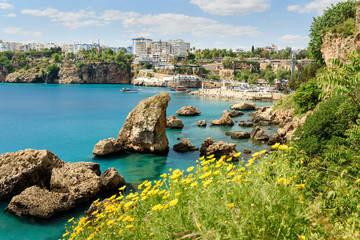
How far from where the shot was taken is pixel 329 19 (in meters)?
35.8

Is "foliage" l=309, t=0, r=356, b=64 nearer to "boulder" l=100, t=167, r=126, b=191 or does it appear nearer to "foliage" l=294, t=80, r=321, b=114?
"foliage" l=294, t=80, r=321, b=114

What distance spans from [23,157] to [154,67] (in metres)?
129

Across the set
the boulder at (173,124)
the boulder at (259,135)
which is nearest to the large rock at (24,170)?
the boulder at (173,124)

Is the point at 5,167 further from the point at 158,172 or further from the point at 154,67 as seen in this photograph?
the point at 154,67

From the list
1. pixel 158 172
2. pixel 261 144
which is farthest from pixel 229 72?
pixel 158 172

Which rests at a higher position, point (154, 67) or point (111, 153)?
point (154, 67)

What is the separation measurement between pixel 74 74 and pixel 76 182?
127m

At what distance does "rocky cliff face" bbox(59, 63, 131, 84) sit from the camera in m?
131

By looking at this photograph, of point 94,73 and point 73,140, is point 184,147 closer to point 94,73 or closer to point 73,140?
point 73,140

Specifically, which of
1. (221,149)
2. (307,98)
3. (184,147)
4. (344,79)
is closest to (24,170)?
(184,147)

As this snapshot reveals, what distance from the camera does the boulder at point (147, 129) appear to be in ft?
78.2

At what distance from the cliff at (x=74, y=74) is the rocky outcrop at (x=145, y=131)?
116 metres

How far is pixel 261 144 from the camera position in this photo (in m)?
27.0

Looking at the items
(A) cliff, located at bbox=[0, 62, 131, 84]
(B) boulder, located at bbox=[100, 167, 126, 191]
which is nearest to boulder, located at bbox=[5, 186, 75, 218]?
(B) boulder, located at bbox=[100, 167, 126, 191]
